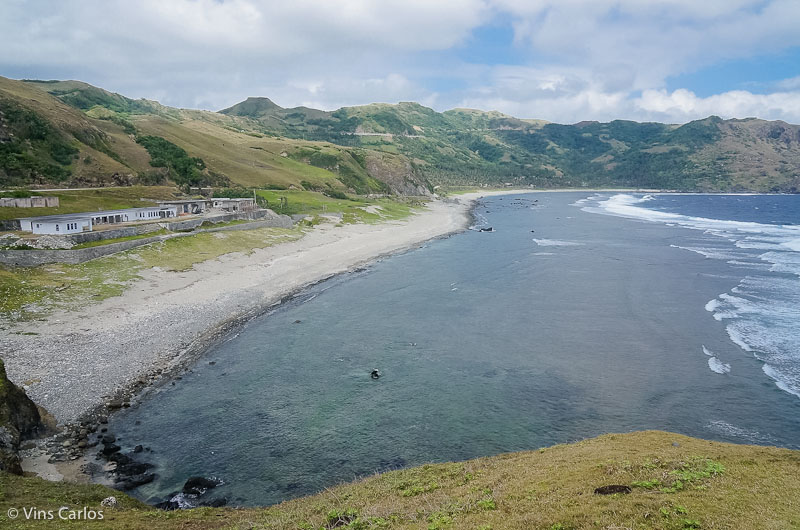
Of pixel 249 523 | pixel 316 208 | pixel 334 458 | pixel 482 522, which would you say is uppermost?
pixel 316 208

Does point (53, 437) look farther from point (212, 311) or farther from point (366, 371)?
point (212, 311)

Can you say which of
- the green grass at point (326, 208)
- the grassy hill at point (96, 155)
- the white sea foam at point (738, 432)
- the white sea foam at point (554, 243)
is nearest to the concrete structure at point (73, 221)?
the grassy hill at point (96, 155)

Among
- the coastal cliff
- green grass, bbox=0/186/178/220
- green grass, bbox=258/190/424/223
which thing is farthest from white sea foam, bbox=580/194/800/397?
green grass, bbox=0/186/178/220

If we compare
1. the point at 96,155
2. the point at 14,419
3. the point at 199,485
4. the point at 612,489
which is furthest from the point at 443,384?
the point at 96,155

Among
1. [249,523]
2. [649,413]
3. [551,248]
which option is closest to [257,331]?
[249,523]

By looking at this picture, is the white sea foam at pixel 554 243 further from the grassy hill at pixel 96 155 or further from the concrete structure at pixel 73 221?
the grassy hill at pixel 96 155

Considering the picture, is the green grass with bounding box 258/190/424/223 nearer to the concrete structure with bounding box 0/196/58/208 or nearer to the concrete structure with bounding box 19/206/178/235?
the concrete structure with bounding box 19/206/178/235

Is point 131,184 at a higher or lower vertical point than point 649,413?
higher
